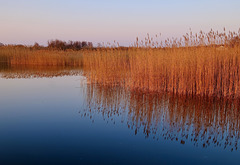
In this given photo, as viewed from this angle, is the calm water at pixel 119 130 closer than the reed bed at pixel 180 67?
Yes

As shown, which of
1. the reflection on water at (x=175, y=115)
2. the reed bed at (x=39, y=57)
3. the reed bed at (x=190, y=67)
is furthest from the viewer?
the reed bed at (x=39, y=57)

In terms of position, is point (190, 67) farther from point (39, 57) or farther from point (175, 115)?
point (39, 57)

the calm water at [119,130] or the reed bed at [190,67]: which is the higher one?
the reed bed at [190,67]

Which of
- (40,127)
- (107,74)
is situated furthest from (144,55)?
(40,127)

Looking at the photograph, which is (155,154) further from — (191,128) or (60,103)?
(60,103)

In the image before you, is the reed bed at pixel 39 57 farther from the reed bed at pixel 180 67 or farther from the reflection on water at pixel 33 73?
the reed bed at pixel 180 67

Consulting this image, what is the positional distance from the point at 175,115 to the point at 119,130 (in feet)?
4.96

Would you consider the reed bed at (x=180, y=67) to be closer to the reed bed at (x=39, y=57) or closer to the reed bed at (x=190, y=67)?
the reed bed at (x=190, y=67)

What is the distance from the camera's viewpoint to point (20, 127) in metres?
4.75

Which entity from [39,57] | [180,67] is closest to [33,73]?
[39,57]

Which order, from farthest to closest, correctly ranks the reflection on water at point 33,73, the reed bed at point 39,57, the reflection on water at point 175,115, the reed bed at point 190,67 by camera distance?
the reed bed at point 39,57 < the reflection on water at point 33,73 < the reed bed at point 190,67 < the reflection on water at point 175,115

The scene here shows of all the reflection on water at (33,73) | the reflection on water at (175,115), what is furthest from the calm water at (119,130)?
the reflection on water at (33,73)

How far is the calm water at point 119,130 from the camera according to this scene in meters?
3.48

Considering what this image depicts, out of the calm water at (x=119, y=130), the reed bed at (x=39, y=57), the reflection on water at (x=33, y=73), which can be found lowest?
the calm water at (x=119, y=130)
